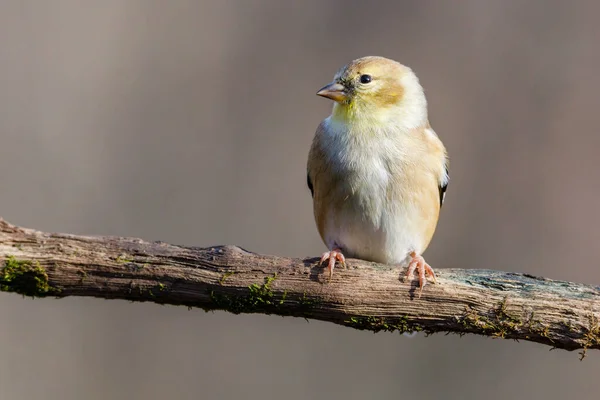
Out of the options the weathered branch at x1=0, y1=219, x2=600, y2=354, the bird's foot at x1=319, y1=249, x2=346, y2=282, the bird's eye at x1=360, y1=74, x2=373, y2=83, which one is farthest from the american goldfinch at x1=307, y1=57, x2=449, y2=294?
the weathered branch at x1=0, y1=219, x2=600, y2=354

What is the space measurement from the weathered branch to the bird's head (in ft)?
3.76

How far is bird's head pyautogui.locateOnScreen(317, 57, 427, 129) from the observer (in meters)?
4.61

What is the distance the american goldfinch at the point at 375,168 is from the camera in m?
4.45

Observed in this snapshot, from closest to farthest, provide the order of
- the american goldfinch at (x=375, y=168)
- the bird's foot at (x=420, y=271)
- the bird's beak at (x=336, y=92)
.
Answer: the bird's foot at (x=420, y=271) < the american goldfinch at (x=375, y=168) < the bird's beak at (x=336, y=92)

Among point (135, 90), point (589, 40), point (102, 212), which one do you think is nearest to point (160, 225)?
point (102, 212)

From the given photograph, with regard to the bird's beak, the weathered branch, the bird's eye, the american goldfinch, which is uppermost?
the bird's eye

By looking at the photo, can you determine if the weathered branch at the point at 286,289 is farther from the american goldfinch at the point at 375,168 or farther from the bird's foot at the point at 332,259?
the american goldfinch at the point at 375,168

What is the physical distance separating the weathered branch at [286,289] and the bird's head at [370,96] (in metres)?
1.15

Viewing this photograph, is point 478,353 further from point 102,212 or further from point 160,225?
point 102,212

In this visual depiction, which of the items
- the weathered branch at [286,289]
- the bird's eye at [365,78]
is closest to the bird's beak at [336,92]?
the bird's eye at [365,78]

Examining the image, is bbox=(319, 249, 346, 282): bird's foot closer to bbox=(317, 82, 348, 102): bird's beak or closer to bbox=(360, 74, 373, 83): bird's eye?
bbox=(317, 82, 348, 102): bird's beak

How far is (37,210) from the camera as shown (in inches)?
272

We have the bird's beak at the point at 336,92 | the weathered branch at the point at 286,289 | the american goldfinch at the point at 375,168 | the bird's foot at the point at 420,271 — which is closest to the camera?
the weathered branch at the point at 286,289

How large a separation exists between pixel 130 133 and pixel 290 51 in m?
1.81
